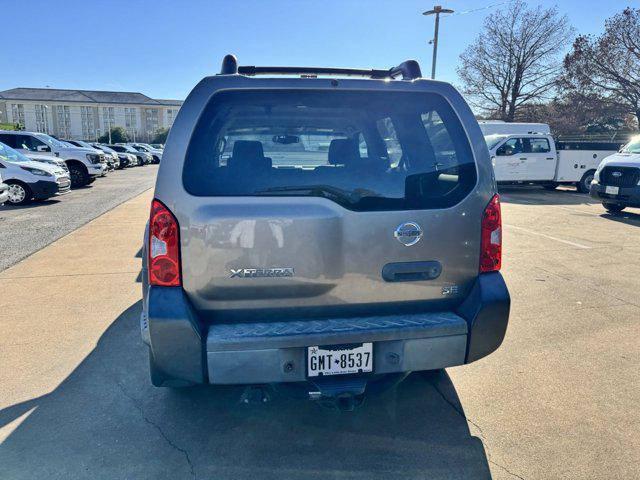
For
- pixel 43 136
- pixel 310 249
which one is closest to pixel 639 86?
pixel 43 136

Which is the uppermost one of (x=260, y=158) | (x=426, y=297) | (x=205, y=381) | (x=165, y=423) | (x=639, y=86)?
(x=639, y=86)

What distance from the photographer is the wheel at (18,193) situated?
1194 cm

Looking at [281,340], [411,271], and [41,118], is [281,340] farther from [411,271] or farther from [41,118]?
[41,118]

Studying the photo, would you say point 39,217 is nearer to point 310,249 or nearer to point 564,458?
point 310,249

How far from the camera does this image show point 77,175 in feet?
56.7

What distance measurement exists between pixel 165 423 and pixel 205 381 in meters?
0.74

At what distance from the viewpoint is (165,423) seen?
2764mm

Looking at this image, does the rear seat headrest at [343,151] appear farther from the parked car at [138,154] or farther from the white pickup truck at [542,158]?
the parked car at [138,154]

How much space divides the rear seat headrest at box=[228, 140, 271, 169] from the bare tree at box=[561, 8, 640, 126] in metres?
33.0

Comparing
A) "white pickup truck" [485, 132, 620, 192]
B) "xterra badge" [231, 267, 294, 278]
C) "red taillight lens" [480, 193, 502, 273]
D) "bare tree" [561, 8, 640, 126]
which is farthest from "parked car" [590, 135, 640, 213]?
"bare tree" [561, 8, 640, 126]

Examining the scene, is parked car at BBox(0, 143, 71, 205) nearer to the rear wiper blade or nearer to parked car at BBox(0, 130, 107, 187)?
parked car at BBox(0, 130, 107, 187)

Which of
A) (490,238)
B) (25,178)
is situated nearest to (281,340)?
(490,238)

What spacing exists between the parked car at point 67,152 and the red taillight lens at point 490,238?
1645 cm

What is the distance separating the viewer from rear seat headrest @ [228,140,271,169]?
238 centimetres
